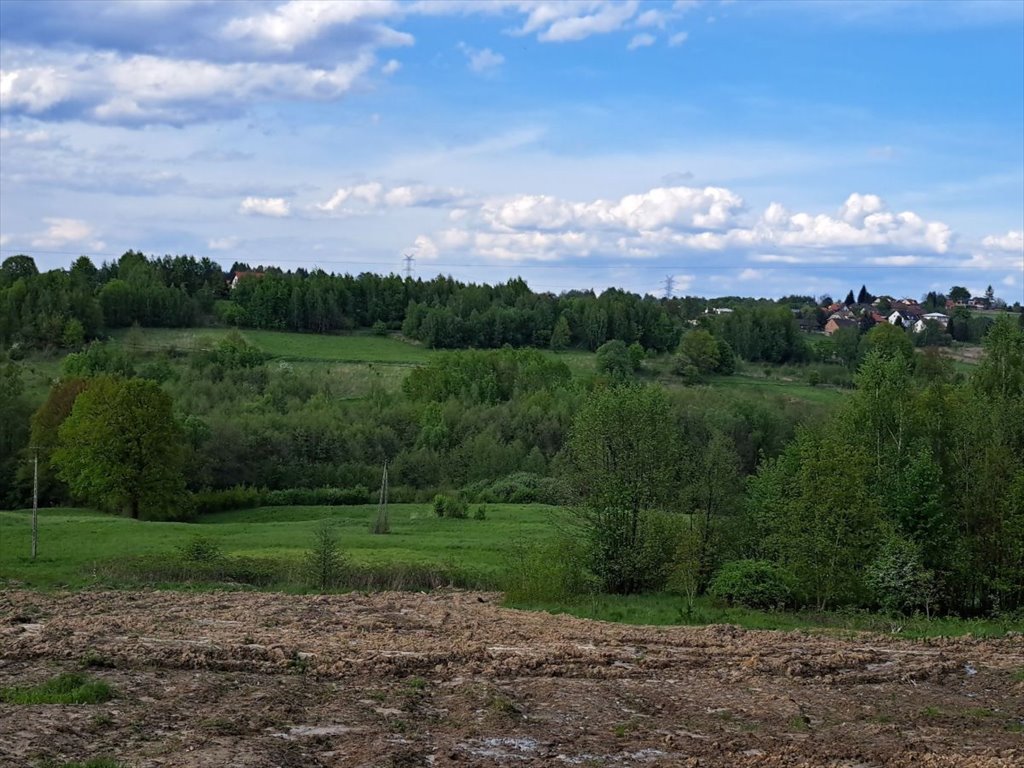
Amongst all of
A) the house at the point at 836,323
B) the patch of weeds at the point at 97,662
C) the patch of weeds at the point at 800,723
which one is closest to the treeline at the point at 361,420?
the patch of weeds at the point at 97,662

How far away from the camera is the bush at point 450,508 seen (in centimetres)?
6850

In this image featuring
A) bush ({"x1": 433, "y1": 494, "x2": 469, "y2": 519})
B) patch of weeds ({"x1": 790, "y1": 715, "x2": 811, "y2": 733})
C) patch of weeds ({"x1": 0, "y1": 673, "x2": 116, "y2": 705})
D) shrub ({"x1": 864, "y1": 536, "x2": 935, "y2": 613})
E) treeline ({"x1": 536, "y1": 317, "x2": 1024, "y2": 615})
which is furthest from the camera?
bush ({"x1": 433, "y1": 494, "x2": 469, "y2": 519})

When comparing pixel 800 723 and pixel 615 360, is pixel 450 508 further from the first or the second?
pixel 615 360

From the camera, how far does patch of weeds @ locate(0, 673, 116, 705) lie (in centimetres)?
1739

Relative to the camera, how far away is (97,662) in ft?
67.8

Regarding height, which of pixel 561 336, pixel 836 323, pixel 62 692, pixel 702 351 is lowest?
pixel 62 692

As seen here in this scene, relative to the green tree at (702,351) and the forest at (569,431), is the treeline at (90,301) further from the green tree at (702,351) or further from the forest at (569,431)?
the green tree at (702,351)

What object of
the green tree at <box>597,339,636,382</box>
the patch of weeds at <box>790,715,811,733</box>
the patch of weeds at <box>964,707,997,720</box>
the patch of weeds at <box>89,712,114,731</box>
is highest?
the green tree at <box>597,339,636,382</box>

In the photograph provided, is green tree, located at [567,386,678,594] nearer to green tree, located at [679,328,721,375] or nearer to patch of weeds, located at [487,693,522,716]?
patch of weeds, located at [487,693,522,716]

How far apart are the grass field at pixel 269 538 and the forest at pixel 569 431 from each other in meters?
5.02

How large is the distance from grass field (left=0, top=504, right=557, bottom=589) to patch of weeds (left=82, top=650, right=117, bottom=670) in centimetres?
1730

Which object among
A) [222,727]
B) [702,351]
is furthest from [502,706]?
[702,351]

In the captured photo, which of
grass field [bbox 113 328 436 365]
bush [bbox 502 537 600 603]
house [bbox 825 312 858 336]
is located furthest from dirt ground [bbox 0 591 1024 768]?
house [bbox 825 312 858 336]

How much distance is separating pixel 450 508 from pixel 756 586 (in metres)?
35.2
